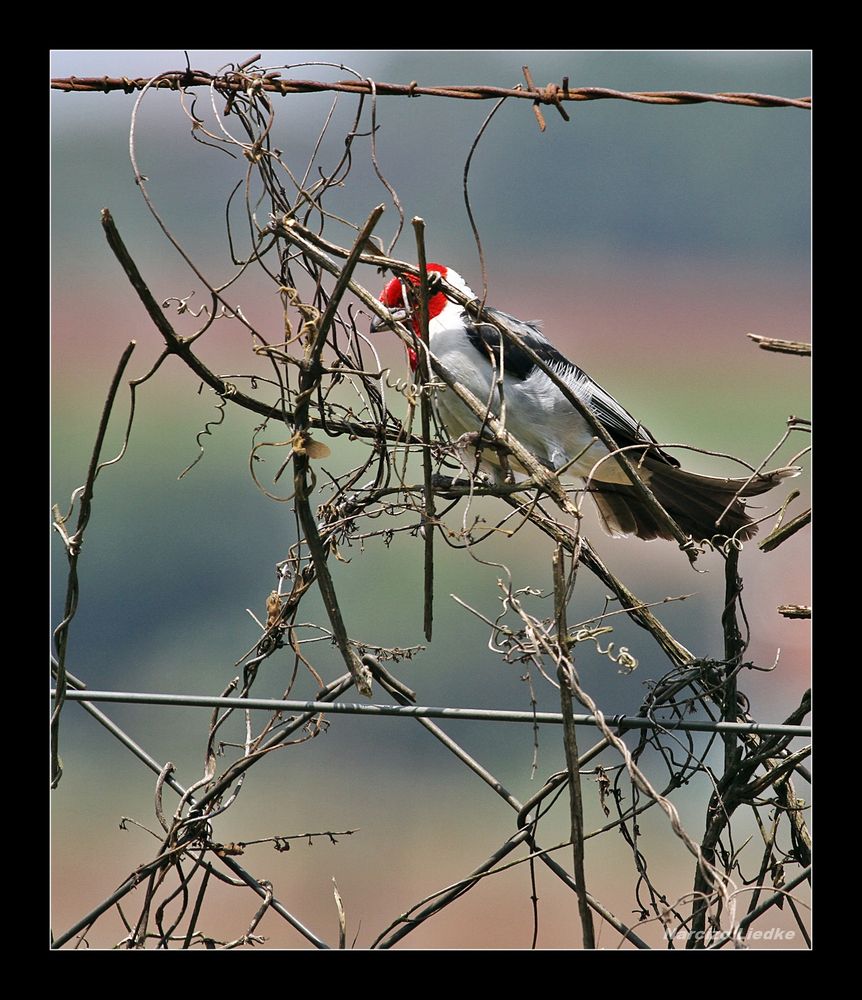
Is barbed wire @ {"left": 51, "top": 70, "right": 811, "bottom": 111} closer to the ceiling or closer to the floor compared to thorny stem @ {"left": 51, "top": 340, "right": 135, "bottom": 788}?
closer to the ceiling

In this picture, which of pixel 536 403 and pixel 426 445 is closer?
pixel 426 445

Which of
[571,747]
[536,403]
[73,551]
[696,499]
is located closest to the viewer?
[571,747]

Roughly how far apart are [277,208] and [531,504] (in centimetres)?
72

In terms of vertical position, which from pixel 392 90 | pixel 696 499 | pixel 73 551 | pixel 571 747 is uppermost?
pixel 392 90

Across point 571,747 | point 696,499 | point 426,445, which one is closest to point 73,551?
point 426,445

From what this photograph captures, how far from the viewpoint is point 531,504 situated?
1653 mm

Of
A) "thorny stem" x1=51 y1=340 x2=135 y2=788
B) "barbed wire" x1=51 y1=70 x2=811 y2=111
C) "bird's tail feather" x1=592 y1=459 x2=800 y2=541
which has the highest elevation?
"barbed wire" x1=51 y1=70 x2=811 y2=111

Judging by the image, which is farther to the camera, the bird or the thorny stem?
the bird

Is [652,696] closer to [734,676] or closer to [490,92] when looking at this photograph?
[734,676]

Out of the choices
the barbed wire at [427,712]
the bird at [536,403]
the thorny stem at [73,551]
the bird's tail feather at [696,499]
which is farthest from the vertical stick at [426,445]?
the bird at [536,403]

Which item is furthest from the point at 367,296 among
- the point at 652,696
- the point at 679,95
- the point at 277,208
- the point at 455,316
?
the point at 455,316

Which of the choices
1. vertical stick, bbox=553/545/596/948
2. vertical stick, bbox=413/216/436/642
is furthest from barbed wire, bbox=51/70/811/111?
vertical stick, bbox=553/545/596/948

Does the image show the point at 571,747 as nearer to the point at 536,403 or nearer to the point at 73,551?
the point at 73,551

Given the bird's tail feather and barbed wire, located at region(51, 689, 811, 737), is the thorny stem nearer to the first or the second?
barbed wire, located at region(51, 689, 811, 737)
